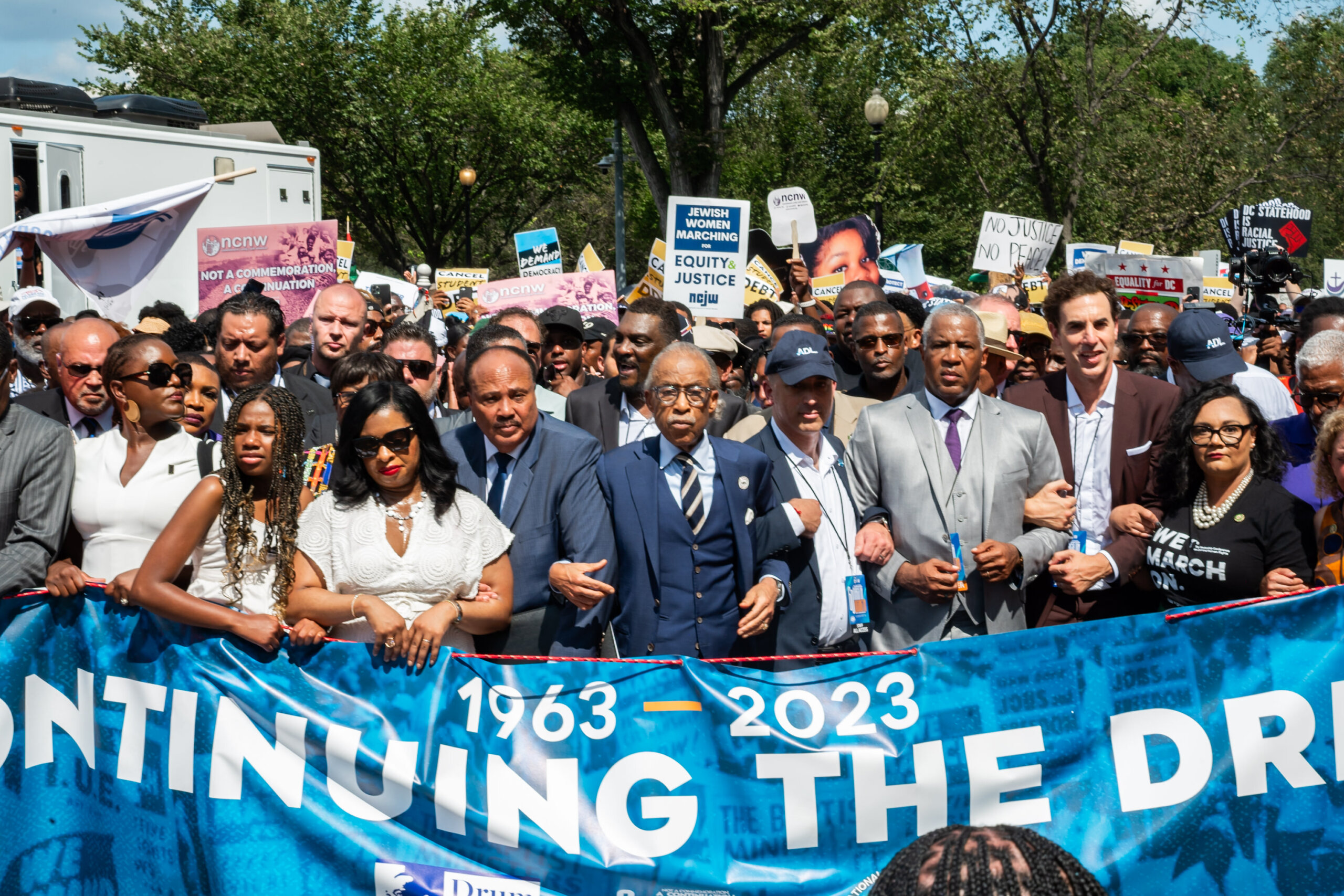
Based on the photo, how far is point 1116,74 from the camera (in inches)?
907

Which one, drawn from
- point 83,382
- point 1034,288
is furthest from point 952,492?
point 1034,288

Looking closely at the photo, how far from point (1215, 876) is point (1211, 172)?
2336 centimetres

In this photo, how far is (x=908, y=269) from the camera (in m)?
15.8

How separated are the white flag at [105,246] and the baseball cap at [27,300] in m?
0.24

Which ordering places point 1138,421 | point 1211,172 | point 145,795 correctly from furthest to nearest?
point 1211,172, point 1138,421, point 145,795

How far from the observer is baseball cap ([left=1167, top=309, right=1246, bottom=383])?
18.6ft

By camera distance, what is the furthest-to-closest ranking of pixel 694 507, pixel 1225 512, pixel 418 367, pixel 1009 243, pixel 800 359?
pixel 1009 243 < pixel 418 367 < pixel 800 359 < pixel 694 507 < pixel 1225 512

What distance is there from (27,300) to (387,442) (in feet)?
18.8

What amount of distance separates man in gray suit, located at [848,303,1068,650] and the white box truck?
8.22 meters

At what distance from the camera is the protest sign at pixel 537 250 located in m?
15.5

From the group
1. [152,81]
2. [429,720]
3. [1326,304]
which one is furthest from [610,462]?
[152,81]

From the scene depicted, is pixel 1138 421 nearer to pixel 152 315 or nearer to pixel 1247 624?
pixel 1247 624

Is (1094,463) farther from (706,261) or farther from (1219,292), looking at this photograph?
(1219,292)

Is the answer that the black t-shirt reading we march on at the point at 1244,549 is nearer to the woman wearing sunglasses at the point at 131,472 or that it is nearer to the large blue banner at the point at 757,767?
the large blue banner at the point at 757,767
